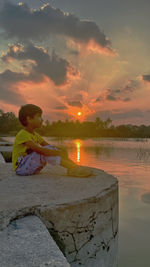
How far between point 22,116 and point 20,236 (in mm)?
2174

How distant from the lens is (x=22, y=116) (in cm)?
341

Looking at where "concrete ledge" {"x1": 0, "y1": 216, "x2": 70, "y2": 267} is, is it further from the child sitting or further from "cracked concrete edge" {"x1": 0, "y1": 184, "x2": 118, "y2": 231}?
the child sitting

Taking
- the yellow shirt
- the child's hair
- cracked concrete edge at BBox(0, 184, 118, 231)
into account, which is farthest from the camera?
the child's hair

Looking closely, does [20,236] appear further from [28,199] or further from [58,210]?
[28,199]

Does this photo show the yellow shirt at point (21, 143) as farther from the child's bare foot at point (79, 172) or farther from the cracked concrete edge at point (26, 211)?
the cracked concrete edge at point (26, 211)

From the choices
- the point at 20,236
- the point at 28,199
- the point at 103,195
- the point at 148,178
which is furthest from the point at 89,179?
the point at 148,178

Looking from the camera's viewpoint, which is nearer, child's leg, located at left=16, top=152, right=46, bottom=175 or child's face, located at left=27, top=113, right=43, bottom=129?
child's leg, located at left=16, top=152, right=46, bottom=175

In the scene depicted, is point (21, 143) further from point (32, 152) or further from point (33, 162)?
point (33, 162)

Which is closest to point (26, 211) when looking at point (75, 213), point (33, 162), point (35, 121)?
point (75, 213)

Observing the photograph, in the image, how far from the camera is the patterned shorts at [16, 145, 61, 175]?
3.18m

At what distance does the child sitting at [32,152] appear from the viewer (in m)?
3.17

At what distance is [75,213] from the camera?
2.05 metres

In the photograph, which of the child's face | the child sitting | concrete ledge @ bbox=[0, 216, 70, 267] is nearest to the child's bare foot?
the child sitting

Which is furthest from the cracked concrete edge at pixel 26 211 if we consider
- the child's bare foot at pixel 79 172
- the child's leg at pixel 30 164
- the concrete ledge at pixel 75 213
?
the child's leg at pixel 30 164
